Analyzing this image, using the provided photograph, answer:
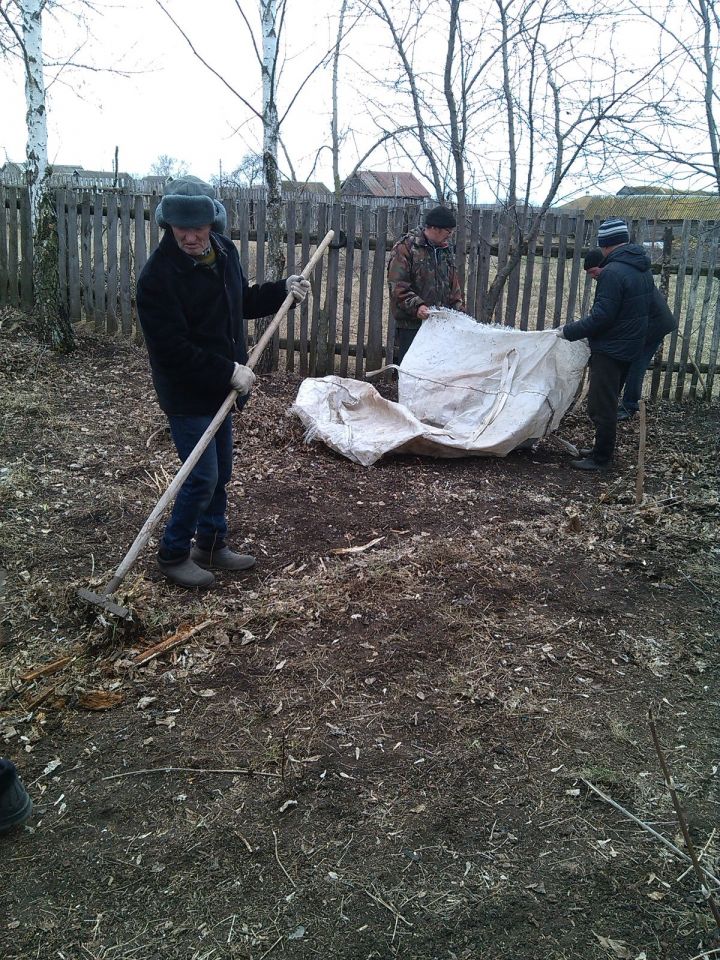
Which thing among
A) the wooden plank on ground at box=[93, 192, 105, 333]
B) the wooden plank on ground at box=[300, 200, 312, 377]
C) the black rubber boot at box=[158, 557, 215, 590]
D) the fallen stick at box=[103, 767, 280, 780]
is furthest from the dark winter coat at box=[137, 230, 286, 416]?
the wooden plank on ground at box=[93, 192, 105, 333]

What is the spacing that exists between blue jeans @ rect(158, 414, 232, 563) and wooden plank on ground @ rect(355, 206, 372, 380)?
410cm

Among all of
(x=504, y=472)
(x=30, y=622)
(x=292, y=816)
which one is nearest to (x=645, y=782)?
(x=292, y=816)

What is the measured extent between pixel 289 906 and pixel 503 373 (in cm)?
457

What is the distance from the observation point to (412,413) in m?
6.11

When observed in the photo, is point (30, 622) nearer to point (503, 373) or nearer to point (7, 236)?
point (503, 373)

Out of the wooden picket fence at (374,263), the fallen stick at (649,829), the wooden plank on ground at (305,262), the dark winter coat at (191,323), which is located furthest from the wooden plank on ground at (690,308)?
the fallen stick at (649,829)

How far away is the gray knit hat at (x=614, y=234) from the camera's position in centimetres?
568

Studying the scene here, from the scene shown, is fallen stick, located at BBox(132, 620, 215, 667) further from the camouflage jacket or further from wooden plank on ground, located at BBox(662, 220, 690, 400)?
wooden plank on ground, located at BBox(662, 220, 690, 400)

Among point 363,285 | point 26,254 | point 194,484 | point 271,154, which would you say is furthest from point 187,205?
point 26,254

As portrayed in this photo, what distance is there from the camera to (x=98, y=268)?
8852 millimetres

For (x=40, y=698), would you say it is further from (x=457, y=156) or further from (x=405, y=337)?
(x=457, y=156)

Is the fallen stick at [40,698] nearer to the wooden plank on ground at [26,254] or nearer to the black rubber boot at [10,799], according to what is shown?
the black rubber boot at [10,799]

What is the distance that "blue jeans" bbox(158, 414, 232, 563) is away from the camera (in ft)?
12.0

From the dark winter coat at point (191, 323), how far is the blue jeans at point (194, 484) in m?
0.10
